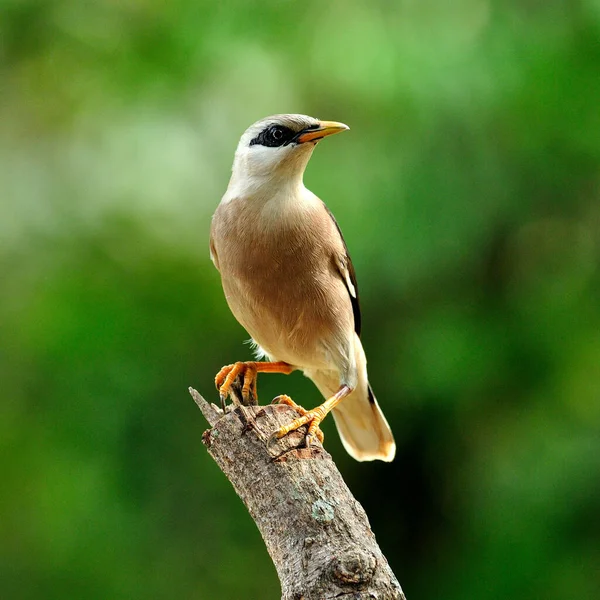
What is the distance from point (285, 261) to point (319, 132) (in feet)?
2.11

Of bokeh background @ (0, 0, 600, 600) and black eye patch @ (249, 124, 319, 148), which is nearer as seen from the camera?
black eye patch @ (249, 124, 319, 148)

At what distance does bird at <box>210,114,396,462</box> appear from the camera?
14.3ft

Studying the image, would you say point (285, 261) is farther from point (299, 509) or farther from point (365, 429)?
point (365, 429)

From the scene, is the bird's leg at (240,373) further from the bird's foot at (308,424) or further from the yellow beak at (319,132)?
the yellow beak at (319,132)

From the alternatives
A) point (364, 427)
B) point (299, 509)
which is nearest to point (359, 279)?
point (364, 427)

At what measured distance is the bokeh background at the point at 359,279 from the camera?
611cm

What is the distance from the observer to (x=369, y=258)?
19.8 ft

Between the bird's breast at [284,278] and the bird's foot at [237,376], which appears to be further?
the bird's foot at [237,376]

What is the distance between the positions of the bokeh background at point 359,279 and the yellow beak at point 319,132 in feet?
5.12

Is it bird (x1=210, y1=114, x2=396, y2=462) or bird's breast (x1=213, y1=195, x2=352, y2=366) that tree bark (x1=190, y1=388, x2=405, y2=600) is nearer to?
bird (x1=210, y1=114, x2=396, y2=462)

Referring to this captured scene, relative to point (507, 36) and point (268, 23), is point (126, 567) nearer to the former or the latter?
point (268, 23)

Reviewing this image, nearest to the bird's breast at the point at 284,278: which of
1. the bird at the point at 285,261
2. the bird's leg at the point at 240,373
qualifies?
the bird at the point at 285,261

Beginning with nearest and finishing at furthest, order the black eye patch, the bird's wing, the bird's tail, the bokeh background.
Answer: the black eye patch, the bird's wing, the bird's tail, the bokeh background

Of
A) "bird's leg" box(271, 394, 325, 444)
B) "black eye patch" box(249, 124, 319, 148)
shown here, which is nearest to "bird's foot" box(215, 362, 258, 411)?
"bird's leg" box(271, 394, 325, 444)
